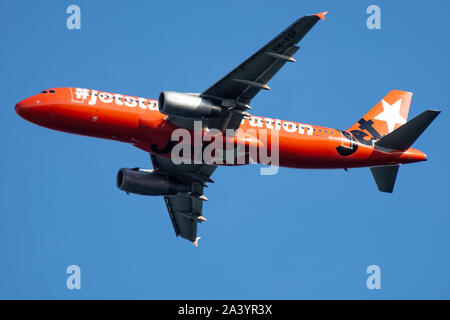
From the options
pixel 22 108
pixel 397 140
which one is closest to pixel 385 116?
pixel 397 140

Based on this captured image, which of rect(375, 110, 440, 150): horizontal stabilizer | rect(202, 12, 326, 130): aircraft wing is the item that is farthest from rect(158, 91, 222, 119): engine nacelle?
rect(375, 110, 440, 150): horizontal stabilizer

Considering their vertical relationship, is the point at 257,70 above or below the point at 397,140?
above

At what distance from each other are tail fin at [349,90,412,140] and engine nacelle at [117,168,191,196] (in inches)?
616

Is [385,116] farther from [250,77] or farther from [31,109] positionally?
[31,109]

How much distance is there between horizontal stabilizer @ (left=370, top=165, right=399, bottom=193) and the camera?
6016 cm

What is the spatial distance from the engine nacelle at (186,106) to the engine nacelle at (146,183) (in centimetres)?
1103

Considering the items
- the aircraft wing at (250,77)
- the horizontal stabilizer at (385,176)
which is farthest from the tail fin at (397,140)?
the aircraft wing at (250,77)

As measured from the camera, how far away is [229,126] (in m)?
54.2

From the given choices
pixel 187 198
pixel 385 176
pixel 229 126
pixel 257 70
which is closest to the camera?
pixel 257 70

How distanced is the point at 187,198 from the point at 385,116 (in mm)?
18578

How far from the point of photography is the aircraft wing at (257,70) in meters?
47.8

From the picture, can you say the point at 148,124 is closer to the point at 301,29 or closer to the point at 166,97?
the point at 166,97

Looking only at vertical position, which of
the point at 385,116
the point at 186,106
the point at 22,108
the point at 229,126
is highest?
the point at 385,116

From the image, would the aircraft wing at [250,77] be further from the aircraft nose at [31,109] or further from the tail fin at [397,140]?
the tail fin at [397,140]
